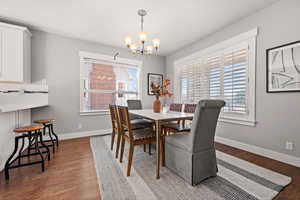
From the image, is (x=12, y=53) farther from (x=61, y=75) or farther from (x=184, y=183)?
(x=184, y=183)

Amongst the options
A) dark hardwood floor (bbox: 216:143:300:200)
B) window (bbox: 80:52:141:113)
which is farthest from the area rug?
window (bbox: 80:52:141:113)

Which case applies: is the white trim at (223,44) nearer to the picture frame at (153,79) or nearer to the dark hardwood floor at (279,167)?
the picture frame at (153,79)

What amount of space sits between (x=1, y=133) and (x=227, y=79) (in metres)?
3.94

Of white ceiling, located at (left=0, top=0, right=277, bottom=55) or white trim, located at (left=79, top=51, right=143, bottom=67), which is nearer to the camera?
white ceiling, located at (left=0, top=0, right=277, bottom=55)

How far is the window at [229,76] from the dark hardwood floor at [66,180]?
2.68 feet

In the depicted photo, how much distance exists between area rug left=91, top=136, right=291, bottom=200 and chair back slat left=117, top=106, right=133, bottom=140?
1.73ft

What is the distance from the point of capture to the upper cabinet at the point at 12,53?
2.30m

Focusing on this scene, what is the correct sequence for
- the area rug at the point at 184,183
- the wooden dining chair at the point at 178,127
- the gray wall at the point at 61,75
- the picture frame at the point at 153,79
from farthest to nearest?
the picture frame at the point at 153,79 → the gray wall at the point at 61,75 → the wooden dining chair at the point at 178,127 → the area rug at the point at 184,183

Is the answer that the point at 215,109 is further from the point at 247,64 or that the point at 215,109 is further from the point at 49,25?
the point at 49,25

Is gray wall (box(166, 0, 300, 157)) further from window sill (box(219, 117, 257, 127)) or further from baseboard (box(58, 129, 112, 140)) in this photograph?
baseboard (box(58, 129, 112, 140))

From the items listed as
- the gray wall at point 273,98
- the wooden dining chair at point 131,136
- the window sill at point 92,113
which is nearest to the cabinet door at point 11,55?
the window sill at point 92,113

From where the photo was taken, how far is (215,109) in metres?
1.46

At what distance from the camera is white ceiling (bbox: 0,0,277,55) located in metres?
2.06

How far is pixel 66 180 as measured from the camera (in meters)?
1.57
